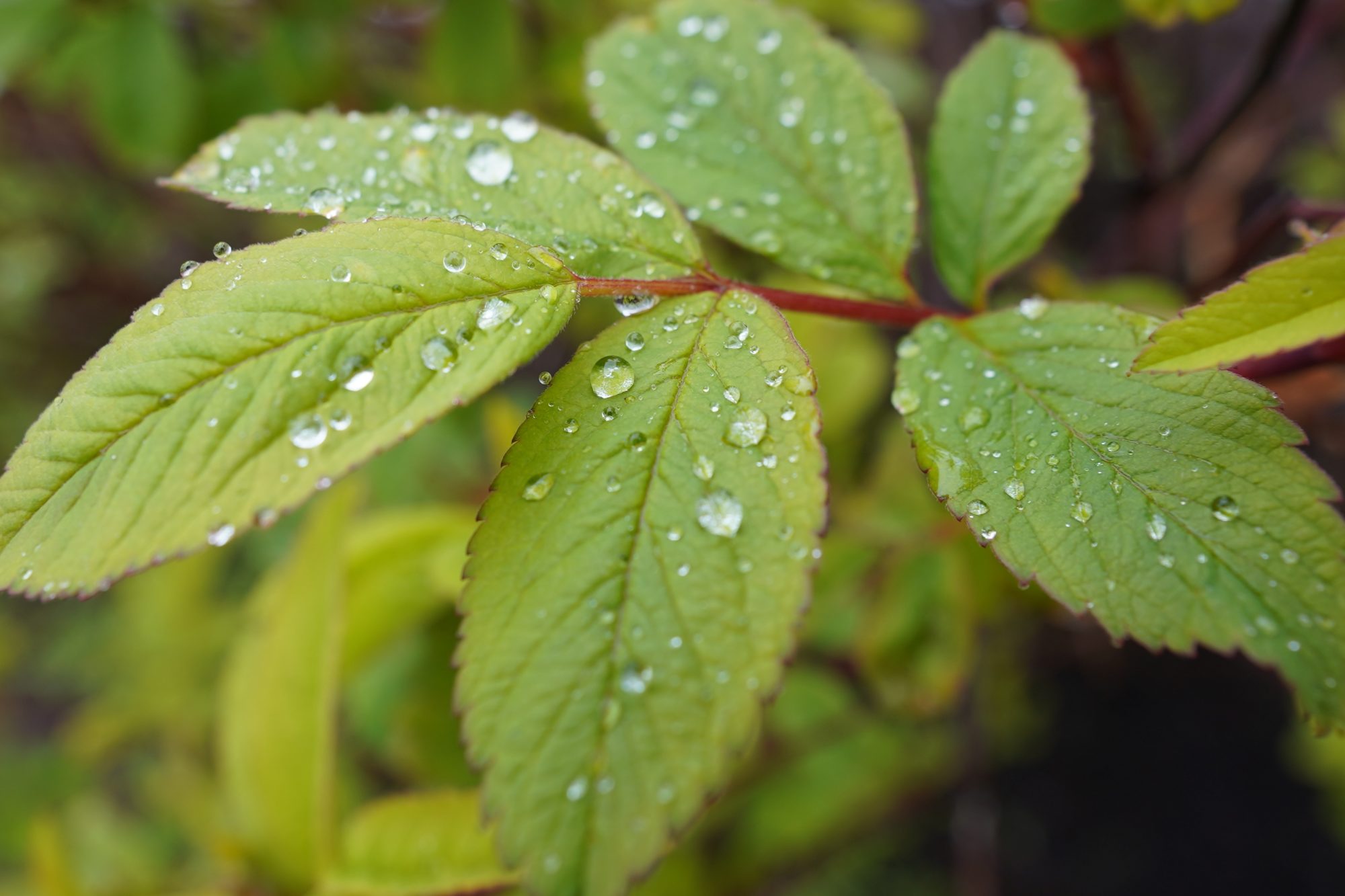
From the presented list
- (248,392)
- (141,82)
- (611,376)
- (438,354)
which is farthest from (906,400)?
(141,82)

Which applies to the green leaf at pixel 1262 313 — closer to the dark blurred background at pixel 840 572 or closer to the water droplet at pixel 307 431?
the dark blurred background at pixel 840 572

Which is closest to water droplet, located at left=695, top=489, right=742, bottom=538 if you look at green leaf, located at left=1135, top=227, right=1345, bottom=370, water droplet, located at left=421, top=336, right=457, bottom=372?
water droplet, located at left=421, top=336, right=457, bottom=372

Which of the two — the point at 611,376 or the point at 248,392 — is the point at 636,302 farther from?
the point at 248,392

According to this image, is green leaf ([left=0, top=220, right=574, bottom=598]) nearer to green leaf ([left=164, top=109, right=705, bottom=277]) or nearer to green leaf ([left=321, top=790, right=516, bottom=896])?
green leaf ([left=164, top=109, right=705, bottom=277])

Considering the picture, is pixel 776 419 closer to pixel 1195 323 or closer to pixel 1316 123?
pixel 1195 323

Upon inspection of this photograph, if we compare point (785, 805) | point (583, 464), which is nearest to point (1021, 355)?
point (583, 464)
